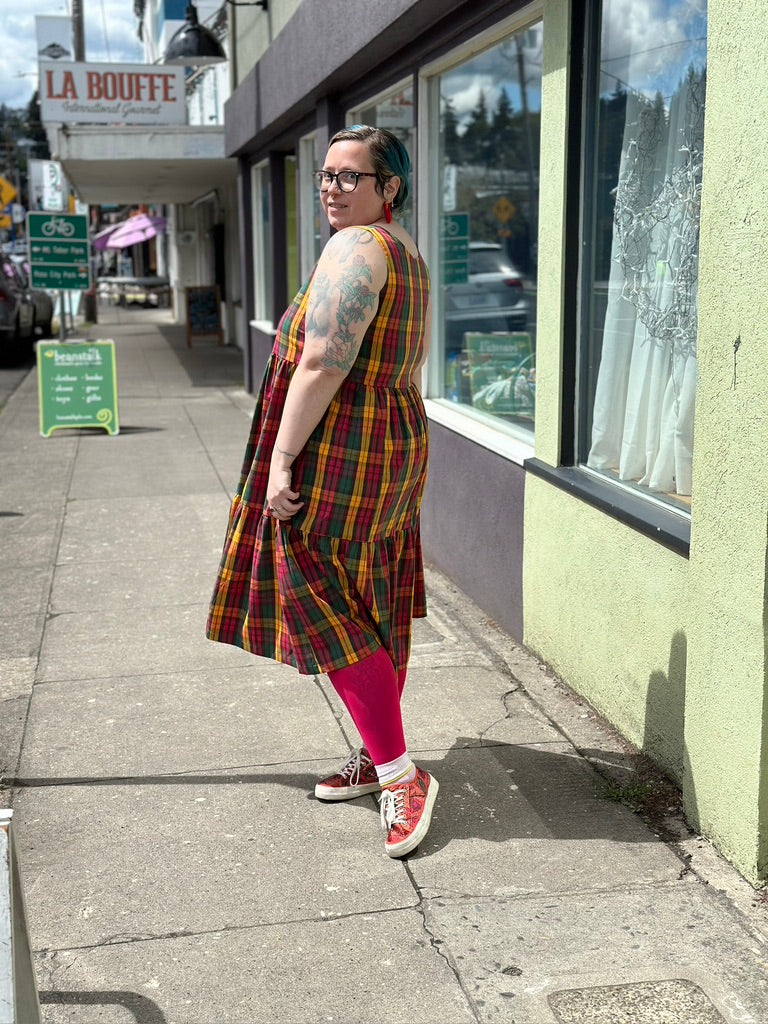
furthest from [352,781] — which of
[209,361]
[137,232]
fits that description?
[137,232]

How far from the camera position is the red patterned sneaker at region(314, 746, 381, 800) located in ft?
11.6

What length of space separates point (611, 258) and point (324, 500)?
1.64 m

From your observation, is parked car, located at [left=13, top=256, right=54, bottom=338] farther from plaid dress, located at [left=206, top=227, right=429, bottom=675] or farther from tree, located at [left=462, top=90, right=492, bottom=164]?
plaid dress, located at [left=206, top=227, right=429, bottom=675]

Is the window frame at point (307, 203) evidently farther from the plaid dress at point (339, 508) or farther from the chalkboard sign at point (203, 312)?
the chalkboard sign at point (203, 312)

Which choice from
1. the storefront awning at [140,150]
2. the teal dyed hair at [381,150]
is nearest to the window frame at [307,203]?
the storefront awning at [140,150]

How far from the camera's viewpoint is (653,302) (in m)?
3.93

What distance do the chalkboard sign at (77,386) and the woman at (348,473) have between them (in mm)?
7797

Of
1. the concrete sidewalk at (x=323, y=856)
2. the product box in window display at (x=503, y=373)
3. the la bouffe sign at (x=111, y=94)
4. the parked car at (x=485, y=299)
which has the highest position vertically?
the la bouffe sign at (x=111, y=94)

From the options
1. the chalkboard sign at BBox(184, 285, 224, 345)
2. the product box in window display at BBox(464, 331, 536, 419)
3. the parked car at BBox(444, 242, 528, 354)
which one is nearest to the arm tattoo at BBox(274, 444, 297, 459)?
the product box in window display at BBox(464, 331, 536, 419)

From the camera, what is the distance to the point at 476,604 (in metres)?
5.54

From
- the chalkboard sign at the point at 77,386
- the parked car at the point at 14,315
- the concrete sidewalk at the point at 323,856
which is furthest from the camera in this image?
the parked car at the point at 14,315

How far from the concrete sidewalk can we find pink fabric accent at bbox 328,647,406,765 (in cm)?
27

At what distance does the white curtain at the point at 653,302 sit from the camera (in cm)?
370

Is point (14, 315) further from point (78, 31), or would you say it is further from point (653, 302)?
point (653, 302)
